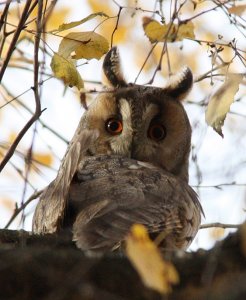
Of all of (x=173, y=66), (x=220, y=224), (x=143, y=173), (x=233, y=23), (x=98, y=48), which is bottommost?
(x=220, y=224)

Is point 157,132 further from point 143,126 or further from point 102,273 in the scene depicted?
point 102,273

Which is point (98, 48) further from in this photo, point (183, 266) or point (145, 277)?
point (145, 277)

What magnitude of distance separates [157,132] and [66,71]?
103cm

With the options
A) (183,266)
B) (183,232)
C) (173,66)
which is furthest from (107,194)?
(173,66)

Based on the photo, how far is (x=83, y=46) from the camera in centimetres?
338

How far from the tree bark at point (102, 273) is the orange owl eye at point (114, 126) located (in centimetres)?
202

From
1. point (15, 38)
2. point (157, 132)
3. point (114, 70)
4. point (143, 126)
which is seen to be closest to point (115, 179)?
point (15, 38)

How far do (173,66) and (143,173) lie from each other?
63.3 inches

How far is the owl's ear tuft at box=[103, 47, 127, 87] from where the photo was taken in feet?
14.7

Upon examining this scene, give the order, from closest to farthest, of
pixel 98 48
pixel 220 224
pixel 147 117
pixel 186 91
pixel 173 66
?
pixel 220 224 → pixel 98 48 → pixel 147 117 → pixel 186 91 → pixel 173 66

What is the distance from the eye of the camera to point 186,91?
14.9 ft

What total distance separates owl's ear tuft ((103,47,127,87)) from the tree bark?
2370 mm

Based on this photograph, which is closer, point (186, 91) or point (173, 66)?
point (186, 91)

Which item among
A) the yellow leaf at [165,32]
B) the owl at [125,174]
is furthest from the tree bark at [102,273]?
the yellow leaf at [165,32]
